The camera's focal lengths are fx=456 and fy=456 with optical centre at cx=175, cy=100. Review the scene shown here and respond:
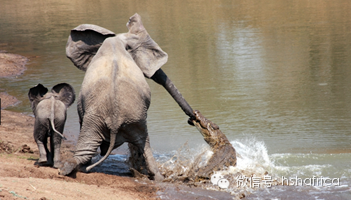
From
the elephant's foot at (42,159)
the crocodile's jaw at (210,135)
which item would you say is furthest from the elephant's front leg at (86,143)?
the crocodile's jaw at (210,135)

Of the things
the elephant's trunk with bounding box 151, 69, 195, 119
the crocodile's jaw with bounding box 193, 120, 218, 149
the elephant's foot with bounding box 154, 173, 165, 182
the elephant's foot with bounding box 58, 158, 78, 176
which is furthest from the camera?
the crocodile's jaw with bounding box 193, 120, 218, 149

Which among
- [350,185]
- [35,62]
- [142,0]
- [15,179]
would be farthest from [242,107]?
[142,0]

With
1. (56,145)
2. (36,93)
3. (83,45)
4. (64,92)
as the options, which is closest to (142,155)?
(56,145)

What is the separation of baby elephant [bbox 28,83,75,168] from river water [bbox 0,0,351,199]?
89.2 inches

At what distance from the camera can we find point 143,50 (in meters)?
7.34

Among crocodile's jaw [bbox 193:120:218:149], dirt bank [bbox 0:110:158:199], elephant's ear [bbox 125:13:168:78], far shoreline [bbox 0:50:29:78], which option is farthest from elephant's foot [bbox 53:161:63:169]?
far shoreline [bbox 0:50:29:78]

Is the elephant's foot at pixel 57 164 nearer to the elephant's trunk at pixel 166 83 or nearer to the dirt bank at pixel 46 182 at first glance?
A: the dirt bank at pixel 46 182

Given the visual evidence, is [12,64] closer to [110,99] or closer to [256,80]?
[256,80]

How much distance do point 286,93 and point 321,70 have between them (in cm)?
290

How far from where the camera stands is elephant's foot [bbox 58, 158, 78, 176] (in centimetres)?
616

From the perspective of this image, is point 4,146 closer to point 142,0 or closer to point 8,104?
point 8,104

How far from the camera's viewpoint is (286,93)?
12078 millimetres

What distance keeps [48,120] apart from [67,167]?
0.71 meters

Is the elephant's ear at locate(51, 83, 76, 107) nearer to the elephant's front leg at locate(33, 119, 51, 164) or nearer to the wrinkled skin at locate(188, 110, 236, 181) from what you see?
the elephant's front leg at locate(33, 119, 51, 164)
